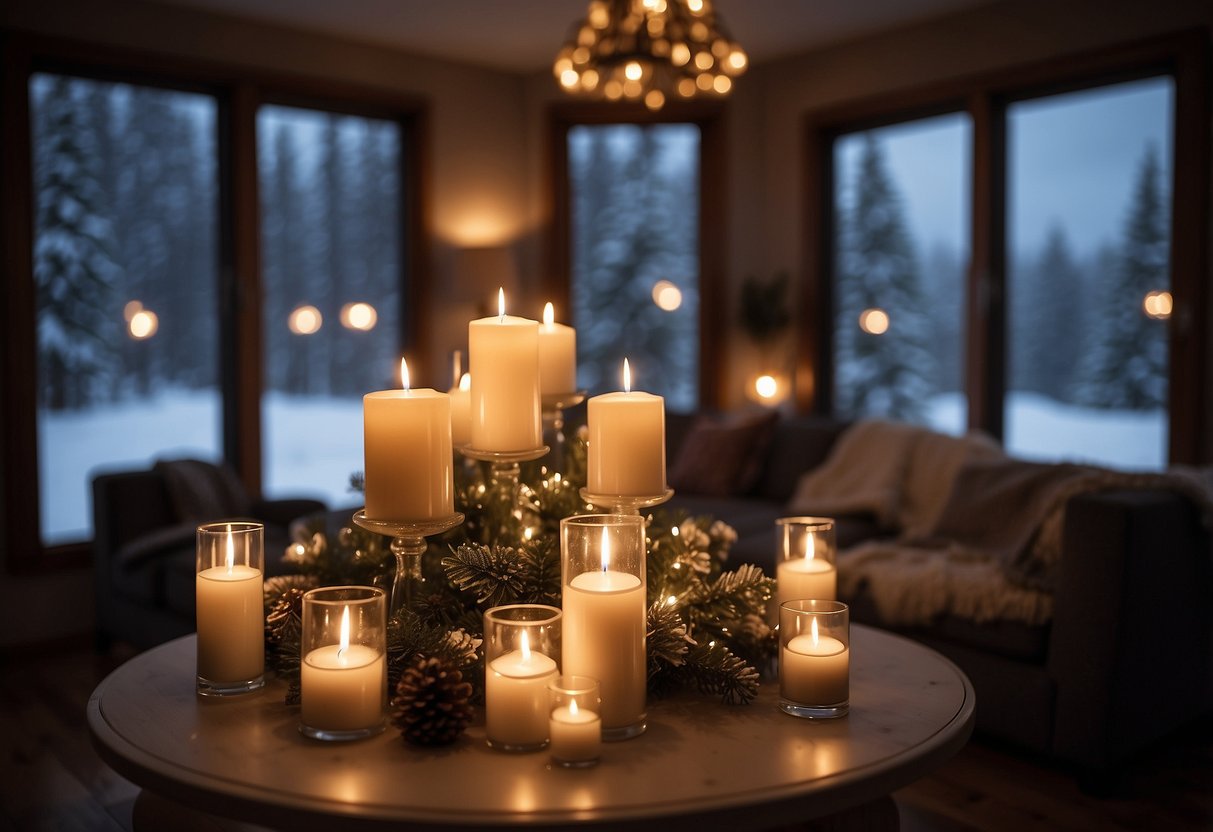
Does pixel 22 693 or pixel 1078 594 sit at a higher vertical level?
pixel 1078 594

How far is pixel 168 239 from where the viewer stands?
14.2 ft

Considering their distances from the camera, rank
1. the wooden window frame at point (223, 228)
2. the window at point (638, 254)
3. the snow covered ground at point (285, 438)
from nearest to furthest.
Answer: the wooden window frame at point (223, 228), the snow covered ground at point (285, 438), the window at point (638, 254)

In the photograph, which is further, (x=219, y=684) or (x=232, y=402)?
(x=232, y=402)

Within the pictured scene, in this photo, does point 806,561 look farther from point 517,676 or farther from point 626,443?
point 517,676

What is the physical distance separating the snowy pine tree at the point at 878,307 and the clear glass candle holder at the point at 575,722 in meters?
4.06

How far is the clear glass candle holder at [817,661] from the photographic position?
1254 mm

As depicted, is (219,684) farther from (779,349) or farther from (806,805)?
(779,349)

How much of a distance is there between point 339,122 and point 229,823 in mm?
3955

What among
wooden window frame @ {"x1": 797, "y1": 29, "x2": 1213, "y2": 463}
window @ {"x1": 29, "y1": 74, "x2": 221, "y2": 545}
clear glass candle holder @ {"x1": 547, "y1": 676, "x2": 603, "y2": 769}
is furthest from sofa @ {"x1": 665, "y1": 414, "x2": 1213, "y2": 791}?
window @ {"x1": 29, "y1": 74, "x2": 221, "y2": 545}

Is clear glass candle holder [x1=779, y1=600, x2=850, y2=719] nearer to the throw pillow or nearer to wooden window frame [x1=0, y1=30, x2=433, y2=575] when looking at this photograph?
the throw pillow

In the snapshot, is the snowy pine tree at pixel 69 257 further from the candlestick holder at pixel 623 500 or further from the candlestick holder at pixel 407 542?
the candlestick holder at pixel 623 500

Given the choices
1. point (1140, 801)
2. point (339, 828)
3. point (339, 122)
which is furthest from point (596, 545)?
point (339, 122)

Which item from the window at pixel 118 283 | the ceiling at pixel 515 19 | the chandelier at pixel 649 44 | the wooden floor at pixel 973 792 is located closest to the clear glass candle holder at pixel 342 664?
the wooden floor at pixel 973 792

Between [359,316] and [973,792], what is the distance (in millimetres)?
3563
